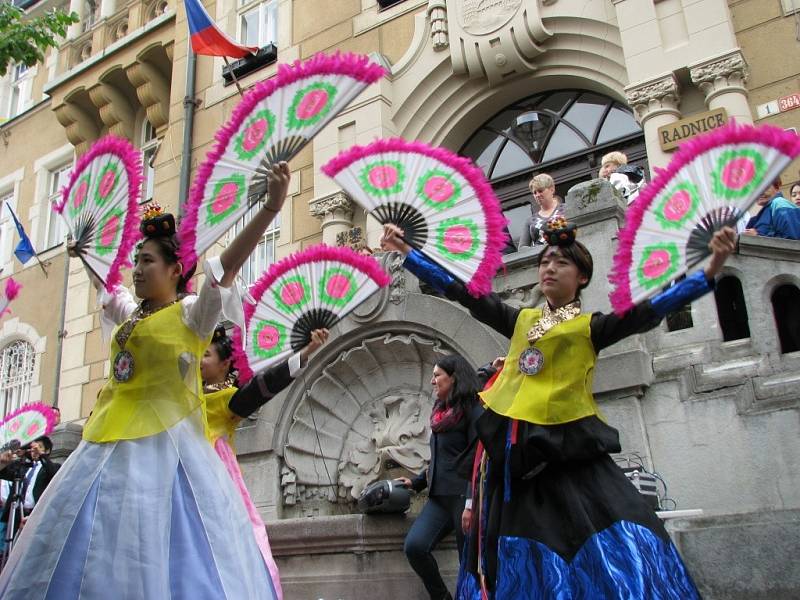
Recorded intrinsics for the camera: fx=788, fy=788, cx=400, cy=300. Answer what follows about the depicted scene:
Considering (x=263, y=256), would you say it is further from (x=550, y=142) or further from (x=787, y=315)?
(x=787, y=315)

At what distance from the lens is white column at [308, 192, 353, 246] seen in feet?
36.4

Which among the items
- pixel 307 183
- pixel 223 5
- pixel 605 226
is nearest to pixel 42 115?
pixel 223 5

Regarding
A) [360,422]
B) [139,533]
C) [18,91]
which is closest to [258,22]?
[360,422]

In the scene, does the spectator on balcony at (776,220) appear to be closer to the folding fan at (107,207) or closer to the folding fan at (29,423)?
the folding fan at (107,207)

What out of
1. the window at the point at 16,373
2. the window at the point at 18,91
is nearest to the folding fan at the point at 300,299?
the window at the point at 16,373

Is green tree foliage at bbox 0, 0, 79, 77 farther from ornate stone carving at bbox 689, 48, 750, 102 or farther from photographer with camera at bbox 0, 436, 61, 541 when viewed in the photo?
ornate stone carving at bbox 689, 48, 750, 102

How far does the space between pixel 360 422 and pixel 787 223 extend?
13.9 ft

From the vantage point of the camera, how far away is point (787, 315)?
5.47m

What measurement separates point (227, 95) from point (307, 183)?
2.77 metres

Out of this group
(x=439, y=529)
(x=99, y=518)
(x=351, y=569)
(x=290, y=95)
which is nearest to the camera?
(x=99, y=518)

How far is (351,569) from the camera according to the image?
18.1ft

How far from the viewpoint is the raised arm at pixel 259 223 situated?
9.58 feet

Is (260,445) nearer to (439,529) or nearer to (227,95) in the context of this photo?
(439,529)

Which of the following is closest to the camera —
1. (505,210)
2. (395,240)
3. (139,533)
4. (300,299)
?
(139,533)
